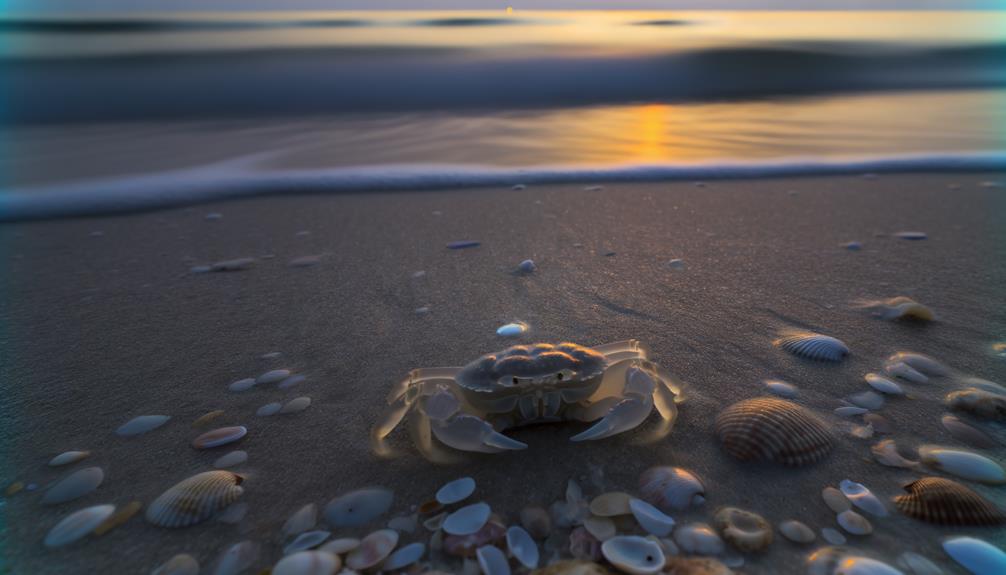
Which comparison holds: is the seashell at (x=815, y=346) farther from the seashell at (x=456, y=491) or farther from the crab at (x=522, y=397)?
the seashell at (x=456, y=491)

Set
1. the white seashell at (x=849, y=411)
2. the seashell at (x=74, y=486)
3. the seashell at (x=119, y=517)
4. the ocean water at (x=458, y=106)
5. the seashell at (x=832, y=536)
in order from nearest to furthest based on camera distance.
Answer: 1. the seashell at (x=832, y=536)
2. the seashell at (x=119, y=517)
3. the seashell at (x=74, y=486)
4. the white seashell at (x=849, y=411)
5. the ocean water at (x=458, y=106)

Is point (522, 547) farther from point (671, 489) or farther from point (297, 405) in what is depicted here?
point (297, 405)

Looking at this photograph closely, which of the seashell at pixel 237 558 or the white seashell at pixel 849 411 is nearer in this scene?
the seashell at pixel 237 558

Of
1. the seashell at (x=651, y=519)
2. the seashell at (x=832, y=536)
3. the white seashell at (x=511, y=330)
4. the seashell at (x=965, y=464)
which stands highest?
the white seashell at (x=511, y=330)

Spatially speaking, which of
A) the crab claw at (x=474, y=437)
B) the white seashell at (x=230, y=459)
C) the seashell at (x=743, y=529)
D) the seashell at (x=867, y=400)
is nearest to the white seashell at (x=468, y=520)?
the crab claw at (x=474, y=437)

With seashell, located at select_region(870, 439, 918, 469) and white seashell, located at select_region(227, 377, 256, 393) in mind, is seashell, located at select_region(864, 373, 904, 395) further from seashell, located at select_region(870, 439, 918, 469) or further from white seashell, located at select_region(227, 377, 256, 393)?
white seashell, located at select_region(227, 377, 256, 393)

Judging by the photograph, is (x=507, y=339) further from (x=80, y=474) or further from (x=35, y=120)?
(x=35, y=120)

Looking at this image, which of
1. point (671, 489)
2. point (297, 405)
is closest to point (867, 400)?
point (671, 489)
